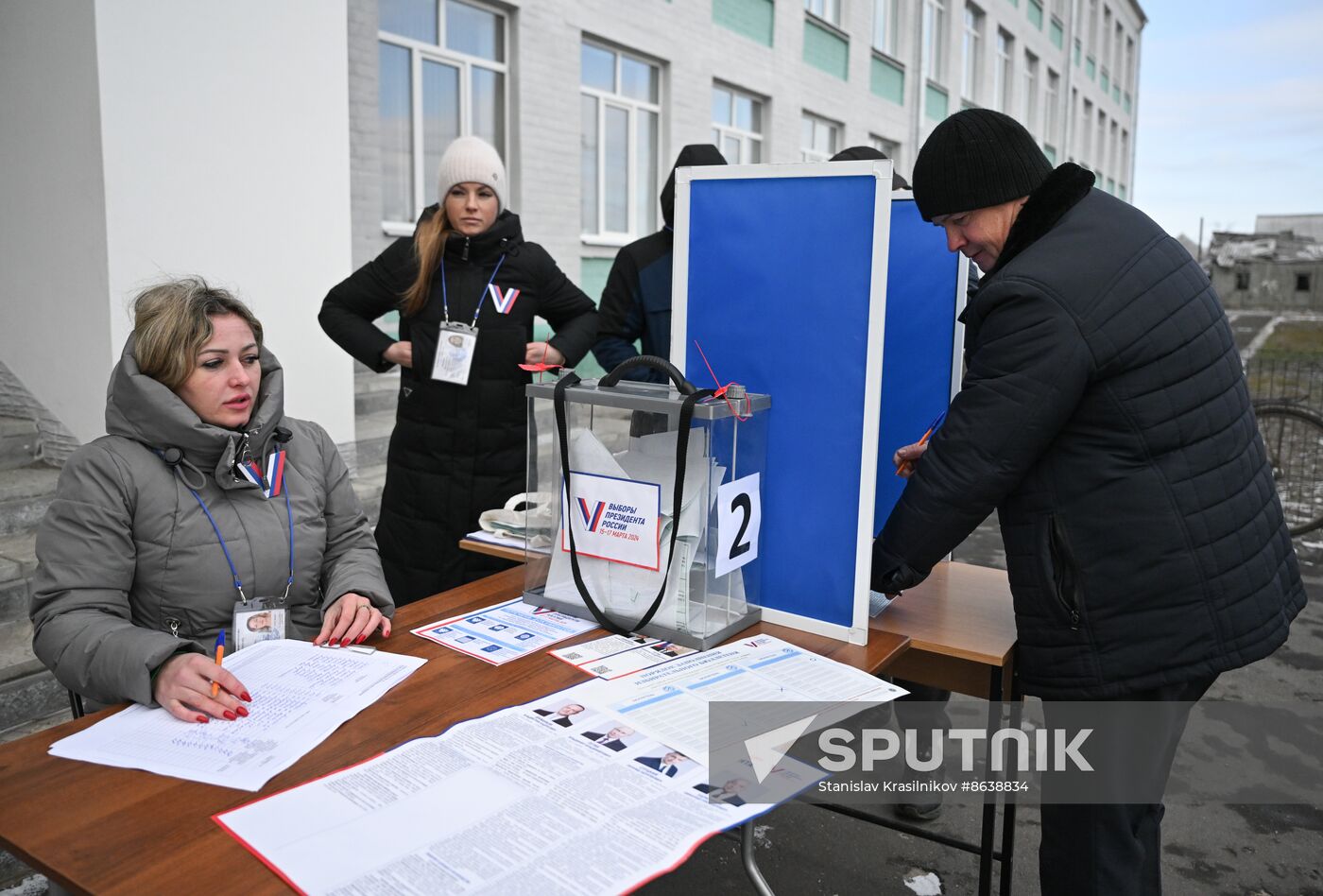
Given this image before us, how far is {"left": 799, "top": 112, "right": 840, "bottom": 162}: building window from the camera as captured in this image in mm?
12508

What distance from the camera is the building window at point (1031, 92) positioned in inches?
829

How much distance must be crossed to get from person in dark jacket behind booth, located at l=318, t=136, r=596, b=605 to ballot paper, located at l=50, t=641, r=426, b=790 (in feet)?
4.67

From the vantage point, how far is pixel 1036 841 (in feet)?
9.38

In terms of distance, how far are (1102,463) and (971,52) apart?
1845cm

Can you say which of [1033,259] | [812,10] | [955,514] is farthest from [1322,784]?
[812,10]

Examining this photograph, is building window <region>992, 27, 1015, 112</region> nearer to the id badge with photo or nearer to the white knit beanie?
the white knit beanie

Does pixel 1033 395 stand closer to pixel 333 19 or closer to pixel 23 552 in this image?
pixel 23 552

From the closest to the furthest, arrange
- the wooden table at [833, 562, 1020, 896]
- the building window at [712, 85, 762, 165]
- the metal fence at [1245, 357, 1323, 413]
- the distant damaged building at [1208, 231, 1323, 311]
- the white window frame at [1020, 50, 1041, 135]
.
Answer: the wooden table at [833, 562, 1020, 896], the building window at [712, 85, 762, 165], the metal fence at [1245, 357, 1323, 413], the white window frame at [1020, 50, 1041, 135], the distant damaged building at [1208, 231, 1323, 311]

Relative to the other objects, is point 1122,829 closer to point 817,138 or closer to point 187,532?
point 187,532

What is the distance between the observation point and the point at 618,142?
9.23 metres

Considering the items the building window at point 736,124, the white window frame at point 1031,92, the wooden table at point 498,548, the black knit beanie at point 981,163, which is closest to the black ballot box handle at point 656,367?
the black knit beanie at point 981,163

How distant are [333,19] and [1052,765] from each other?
4781 mm

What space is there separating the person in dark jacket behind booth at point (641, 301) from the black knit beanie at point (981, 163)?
1572mm

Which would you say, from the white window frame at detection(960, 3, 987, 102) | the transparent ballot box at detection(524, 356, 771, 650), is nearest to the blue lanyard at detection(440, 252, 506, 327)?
the transparent ballot box at detection(524, 356, 771, 650)
